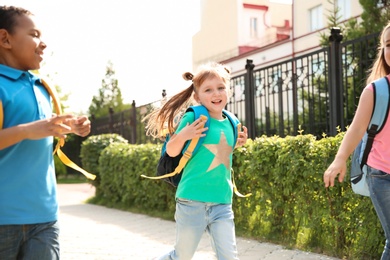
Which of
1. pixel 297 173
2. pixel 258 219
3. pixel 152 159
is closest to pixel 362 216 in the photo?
pixel 297 173

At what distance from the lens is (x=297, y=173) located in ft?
19.4

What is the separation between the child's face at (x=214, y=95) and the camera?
363cm

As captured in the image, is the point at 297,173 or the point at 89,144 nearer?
the point at 297,173

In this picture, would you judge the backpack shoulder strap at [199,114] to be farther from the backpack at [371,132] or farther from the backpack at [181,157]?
the backpack at [371,132]

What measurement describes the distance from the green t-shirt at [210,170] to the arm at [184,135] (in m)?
0.09

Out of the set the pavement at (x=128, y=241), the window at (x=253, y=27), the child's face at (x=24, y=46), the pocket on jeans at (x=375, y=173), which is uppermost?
the window at (x=253, y=27)

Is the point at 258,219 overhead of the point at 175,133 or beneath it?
beneath

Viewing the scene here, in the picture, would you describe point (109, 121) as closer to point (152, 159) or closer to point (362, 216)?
point (152, 159)

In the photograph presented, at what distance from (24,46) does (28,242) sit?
879mm

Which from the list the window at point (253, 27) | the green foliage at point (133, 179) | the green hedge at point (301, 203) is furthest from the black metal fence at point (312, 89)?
the window at point (253, 27)

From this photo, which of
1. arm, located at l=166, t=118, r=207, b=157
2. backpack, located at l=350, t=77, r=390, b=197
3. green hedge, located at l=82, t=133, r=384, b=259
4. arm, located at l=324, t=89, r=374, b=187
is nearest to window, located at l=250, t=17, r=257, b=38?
green hedge, located at l=82, t=133, r=384, b=259

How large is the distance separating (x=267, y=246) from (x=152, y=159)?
3.88m

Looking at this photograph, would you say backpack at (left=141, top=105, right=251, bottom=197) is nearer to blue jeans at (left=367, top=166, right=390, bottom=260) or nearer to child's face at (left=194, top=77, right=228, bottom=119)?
child's face at (left=194, top=77, right=228, bottom=119)

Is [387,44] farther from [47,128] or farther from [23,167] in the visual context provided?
[23,167]
